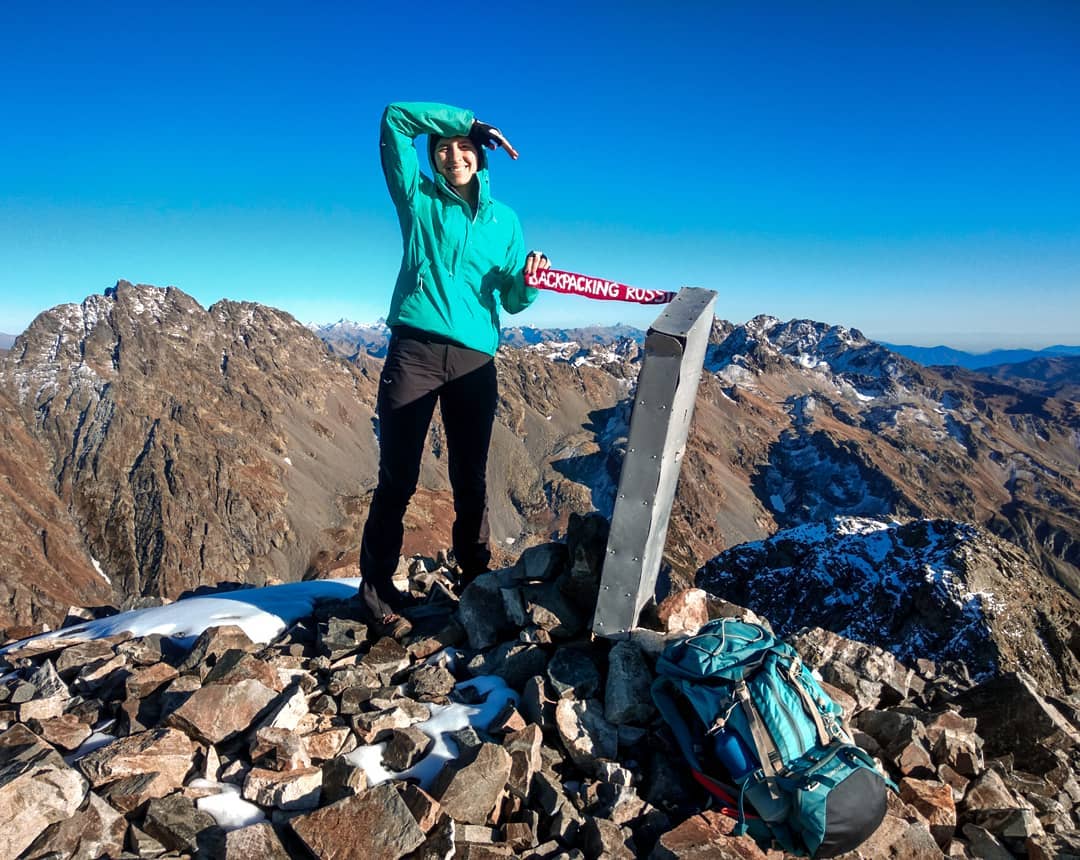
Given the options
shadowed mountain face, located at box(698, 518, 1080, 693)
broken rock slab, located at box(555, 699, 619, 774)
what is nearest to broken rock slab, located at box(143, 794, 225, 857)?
broken rock slab, located at box(555, 699, 619, 774)

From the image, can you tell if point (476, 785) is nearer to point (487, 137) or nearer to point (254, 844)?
point (254, 844)

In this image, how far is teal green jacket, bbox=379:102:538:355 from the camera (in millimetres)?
5777

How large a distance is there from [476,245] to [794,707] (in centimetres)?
491

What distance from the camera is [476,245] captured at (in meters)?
6.11

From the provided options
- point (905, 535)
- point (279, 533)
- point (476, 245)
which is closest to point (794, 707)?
point (476, 245)

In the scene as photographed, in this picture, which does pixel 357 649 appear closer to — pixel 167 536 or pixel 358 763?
pixel 358 763

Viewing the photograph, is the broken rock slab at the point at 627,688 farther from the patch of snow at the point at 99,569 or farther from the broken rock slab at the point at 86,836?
the patch of snow at the point at 99,569

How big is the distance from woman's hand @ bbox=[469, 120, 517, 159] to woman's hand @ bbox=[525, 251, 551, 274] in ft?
3.19

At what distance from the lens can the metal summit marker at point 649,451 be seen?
5.30m

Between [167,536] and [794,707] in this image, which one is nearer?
[794,707]

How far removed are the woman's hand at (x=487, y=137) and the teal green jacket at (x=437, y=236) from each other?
11 cm

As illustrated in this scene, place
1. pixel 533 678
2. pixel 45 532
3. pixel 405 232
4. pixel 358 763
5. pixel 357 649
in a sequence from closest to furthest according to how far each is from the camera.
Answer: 1. pixel 358 763
2. pixel 533 678
3. pixel 405 232
4. pixel 357 649
5. pixel 45 532

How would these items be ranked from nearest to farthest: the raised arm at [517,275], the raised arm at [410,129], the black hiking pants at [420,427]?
1. the raised arm at [410,129]
2. the black hiking pants at [420,427]
3. the raised arm at [517,275]

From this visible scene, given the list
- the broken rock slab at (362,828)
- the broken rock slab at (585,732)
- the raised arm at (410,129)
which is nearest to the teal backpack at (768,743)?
the broken rock slab at (585,732)
